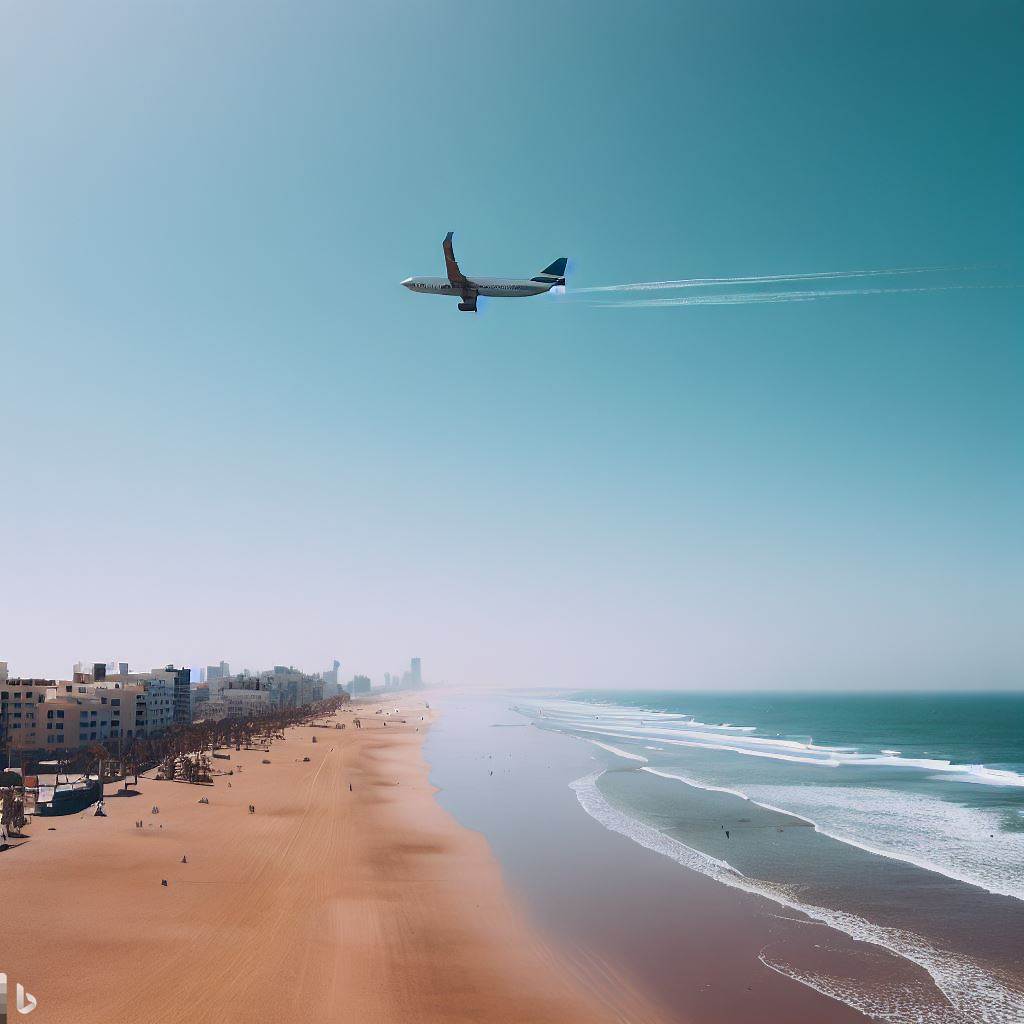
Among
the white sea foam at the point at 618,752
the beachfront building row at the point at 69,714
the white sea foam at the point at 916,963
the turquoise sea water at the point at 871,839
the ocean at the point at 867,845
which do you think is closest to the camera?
the white sea foam at the point at 916,963

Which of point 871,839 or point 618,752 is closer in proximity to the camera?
point 871,839

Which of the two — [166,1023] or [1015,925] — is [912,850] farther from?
[166,1023]

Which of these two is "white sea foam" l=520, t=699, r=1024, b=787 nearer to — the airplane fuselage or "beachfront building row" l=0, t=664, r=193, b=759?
the airplane fuselage

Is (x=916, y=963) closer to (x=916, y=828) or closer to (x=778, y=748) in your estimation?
(x=916, y=828)

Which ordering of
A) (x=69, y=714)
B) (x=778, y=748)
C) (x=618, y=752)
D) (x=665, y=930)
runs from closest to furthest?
(x=665, y=930) → (x=69, y=714) → (x=618, y=752) → (x=778, y=748)

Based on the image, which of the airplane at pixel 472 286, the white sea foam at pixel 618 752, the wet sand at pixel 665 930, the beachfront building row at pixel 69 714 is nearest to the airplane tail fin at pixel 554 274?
the airplane at pixel 472 286

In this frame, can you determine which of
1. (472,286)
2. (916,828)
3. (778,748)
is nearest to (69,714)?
(472,286)

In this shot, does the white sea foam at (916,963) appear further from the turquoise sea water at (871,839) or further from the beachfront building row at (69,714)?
the beachfront building row at (69,714)
